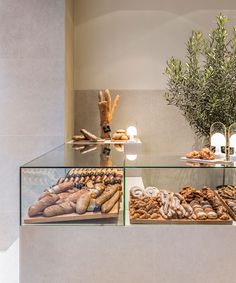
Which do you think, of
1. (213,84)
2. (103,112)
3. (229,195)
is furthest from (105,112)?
(229,195)

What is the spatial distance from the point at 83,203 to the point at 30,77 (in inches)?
76.5

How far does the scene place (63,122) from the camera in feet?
10.8

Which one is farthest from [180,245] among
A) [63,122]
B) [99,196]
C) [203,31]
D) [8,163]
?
[203,31]

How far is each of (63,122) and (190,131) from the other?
58.6 inches

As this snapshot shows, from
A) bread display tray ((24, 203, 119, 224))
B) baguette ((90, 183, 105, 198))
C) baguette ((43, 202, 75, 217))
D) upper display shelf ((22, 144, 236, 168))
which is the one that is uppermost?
upper display shelf ((22, 144, 236, 168))

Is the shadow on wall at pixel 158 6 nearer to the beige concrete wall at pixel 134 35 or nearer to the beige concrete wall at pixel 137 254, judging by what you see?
the beige concrete wall at pixel 134 35

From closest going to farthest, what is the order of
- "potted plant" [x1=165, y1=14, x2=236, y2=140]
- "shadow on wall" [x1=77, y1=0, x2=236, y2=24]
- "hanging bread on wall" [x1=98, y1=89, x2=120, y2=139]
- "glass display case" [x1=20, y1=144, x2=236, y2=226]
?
"glass display case" [x1=20, y1=144, x2=236, y2=226] → "potted plant" [x1=165, y1=14, x2=236, y2=140] → "hanging bread on wall" [x1=98, y1=89, x2=120, y2=139] → "shadow on wall" [x1=77, y1=0, x2=236, y2=24]

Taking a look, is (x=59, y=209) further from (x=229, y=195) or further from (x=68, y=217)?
(x=229, y=195)

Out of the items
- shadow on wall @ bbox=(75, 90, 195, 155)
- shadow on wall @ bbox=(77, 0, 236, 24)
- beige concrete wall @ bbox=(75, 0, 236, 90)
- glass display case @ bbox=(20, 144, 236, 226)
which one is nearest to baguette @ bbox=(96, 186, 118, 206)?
glass display case @ bbox=(20, 144, 236, 226)

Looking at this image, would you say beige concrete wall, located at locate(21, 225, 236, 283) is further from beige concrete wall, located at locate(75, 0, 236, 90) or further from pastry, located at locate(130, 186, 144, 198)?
beige concrete wall, located at locate(75, 0, 236, 90)

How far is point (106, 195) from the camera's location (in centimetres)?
169

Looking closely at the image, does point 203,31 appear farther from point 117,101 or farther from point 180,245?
point 180,245

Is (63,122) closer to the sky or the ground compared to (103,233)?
closer to the sky

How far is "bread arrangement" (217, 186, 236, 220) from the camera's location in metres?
1.81
